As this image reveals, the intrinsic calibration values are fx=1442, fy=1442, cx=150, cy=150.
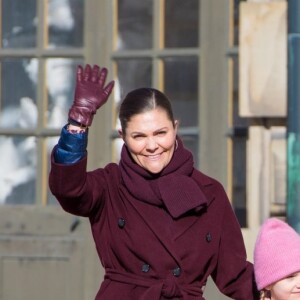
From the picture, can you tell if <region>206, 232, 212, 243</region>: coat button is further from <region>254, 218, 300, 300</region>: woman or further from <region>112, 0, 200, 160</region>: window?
<region>112, 0, 200, 160</region>: window

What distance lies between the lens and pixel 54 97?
843cm

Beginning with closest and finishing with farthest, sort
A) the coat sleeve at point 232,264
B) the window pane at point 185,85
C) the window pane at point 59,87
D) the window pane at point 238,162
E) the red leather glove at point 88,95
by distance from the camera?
the red leather glove at point 88,95
the coat sleeve at point 232,264
the window pane at point 238,162
the window pane at point 185,85
the window pane at point 59,87

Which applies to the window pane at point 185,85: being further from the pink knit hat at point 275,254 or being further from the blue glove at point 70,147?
the blue glove at point 70,147

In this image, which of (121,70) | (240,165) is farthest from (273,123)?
(121,70)

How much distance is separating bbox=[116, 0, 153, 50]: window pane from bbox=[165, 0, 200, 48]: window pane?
13 cm

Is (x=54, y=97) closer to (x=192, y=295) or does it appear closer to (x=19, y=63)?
(x=19, y=63)

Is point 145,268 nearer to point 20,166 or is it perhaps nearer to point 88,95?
point 88,95

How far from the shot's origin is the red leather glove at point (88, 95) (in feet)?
16.5

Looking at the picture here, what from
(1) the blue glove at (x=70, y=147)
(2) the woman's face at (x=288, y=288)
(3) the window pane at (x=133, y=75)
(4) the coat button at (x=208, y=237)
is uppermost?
(3) the window pane at (x=133, y=75)

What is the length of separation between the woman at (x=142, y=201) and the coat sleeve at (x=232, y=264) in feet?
0.08

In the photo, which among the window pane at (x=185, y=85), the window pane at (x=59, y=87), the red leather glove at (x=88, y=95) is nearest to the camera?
the red leather glove at (x=88, y=95)

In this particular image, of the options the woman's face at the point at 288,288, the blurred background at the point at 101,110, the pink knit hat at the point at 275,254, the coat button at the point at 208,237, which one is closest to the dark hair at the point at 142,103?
the coat button at the point at 208,237

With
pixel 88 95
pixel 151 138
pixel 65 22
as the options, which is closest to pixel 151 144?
pixel 151 138

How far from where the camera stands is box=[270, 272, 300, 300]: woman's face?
5176 millimetres
